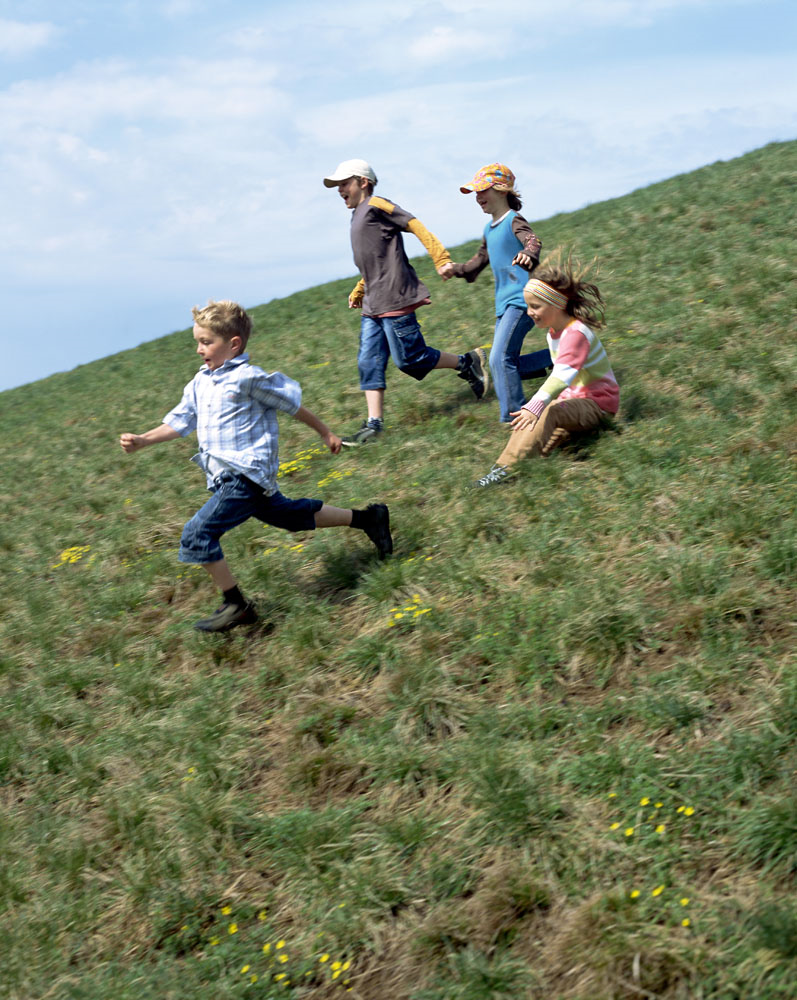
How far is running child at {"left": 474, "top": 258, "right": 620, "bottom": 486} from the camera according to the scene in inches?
247

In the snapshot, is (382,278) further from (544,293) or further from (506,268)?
(544,293)

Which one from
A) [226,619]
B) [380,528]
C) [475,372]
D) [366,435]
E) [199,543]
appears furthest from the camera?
[475,372]

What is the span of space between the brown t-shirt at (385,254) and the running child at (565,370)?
5.70 feet

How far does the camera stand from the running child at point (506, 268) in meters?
7.34

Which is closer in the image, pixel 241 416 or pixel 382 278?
pixel 241 416

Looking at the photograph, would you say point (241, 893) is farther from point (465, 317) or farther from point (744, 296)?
point (465, 317)

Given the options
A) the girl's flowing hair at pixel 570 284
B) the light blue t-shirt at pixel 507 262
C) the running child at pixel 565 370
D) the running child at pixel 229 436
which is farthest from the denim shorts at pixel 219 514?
the light blue t-shirt at pixel 507 262

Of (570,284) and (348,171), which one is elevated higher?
(348,171)

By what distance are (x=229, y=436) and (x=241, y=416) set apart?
14 centimetres

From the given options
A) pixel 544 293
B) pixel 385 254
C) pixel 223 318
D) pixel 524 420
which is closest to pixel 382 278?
pixel 385 254

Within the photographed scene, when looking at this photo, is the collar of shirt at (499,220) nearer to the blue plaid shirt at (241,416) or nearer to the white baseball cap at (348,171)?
the white baseball cap at (348,171)

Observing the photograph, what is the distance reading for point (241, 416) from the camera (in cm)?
538

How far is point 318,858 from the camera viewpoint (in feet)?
12.3

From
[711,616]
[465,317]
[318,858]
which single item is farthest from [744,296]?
[318,858]
